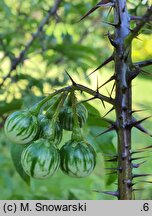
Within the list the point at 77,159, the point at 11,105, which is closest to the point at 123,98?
the point at 77,159

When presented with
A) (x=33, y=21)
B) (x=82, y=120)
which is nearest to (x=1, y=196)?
(x=33, y=21)

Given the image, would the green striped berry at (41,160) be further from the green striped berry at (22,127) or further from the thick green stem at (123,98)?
the thick green stem at (123,98)

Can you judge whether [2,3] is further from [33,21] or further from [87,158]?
[87,158]

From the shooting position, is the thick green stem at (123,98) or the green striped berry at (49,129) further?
the green striped berry at (49,129)

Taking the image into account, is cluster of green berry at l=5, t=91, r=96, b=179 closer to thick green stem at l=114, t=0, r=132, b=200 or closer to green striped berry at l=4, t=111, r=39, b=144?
green striped berry at l=4, t=111, r=39, b=144

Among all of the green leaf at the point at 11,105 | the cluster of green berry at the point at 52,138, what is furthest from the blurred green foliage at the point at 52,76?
→ the cluster of green berry at the point at 52,138

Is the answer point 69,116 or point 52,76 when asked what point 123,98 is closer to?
point 69,116

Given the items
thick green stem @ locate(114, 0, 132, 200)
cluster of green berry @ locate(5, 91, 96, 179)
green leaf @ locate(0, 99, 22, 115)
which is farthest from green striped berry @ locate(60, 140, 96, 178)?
green leaf @ locate(0, 99, 22, 115)
